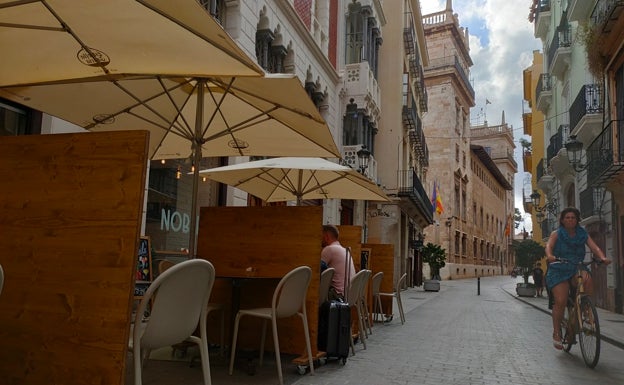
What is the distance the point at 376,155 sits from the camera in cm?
2489

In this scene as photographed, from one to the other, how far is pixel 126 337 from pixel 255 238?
308cm

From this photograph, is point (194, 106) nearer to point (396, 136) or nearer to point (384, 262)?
point (384, 262)

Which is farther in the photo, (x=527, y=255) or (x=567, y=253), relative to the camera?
(x=527, y=255)

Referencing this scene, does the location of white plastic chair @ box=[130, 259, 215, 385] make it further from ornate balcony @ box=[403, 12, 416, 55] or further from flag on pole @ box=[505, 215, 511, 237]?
flag on pole @ box=[505, 215, 511, 237]

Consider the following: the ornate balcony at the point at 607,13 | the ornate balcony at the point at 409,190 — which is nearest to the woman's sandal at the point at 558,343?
the ornate balcony at the point at 607,13

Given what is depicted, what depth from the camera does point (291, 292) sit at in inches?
199

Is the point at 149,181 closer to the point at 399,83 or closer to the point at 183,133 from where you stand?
the point at 183,133

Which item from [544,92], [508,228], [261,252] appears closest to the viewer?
[261,252]

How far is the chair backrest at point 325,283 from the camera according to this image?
602 centimetres

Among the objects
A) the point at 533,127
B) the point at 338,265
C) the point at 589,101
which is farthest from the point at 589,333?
the point at 533,127

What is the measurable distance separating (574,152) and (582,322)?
949cm

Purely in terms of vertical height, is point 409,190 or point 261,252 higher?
point 409,190

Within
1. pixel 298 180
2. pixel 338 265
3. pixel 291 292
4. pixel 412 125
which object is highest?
pixel 412 125

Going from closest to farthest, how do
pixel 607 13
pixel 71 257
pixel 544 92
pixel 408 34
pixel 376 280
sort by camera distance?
pixel 71 257, pixel 376 280, pixel 607 13, pixel 408 34, pixel 544 92
